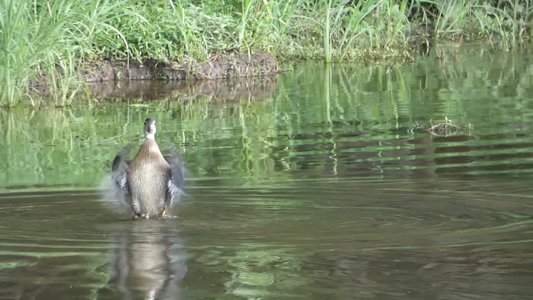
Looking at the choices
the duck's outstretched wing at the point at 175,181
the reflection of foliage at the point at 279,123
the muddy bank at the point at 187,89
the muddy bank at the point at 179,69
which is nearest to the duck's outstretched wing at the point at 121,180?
the duck's outstretched wing at the point at 175,181

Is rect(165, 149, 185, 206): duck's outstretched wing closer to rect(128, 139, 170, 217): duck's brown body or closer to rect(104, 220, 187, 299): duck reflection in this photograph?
rect(128, 139, 170, 217): duck's brown body

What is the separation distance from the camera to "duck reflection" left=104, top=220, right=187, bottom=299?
5.34 meters

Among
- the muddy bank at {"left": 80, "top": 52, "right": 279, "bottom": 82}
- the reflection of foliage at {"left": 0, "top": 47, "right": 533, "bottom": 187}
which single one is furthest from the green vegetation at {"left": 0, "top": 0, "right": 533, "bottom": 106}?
the reflection of foliage at {"left": 0, "top": 47, "right": 533, "bottom": 187}

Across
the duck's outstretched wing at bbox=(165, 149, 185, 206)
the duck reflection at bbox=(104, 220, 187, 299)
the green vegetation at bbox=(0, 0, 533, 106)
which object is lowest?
the duck reflection at bbox=(104, 220, 187, 299)

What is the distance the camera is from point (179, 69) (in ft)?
51.3

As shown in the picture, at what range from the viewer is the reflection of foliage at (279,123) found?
8984mm

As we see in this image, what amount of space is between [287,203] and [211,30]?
28.7 feet

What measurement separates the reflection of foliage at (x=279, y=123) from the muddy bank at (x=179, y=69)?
1.54 ft

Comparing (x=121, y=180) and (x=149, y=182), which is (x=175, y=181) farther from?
(x=121, y=180)

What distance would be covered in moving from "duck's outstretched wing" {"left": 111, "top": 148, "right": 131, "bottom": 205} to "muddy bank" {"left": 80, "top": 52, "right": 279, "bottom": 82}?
8075mm

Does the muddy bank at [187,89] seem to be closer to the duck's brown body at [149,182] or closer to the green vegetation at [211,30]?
the green vegetation at [211,30]

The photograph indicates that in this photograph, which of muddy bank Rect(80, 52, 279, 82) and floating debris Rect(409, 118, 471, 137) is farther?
muddy bank Rect(80, 52, 279, 82)

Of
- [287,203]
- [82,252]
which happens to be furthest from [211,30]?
[82,252]

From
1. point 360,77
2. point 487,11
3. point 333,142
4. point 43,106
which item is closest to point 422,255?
point 333,142
